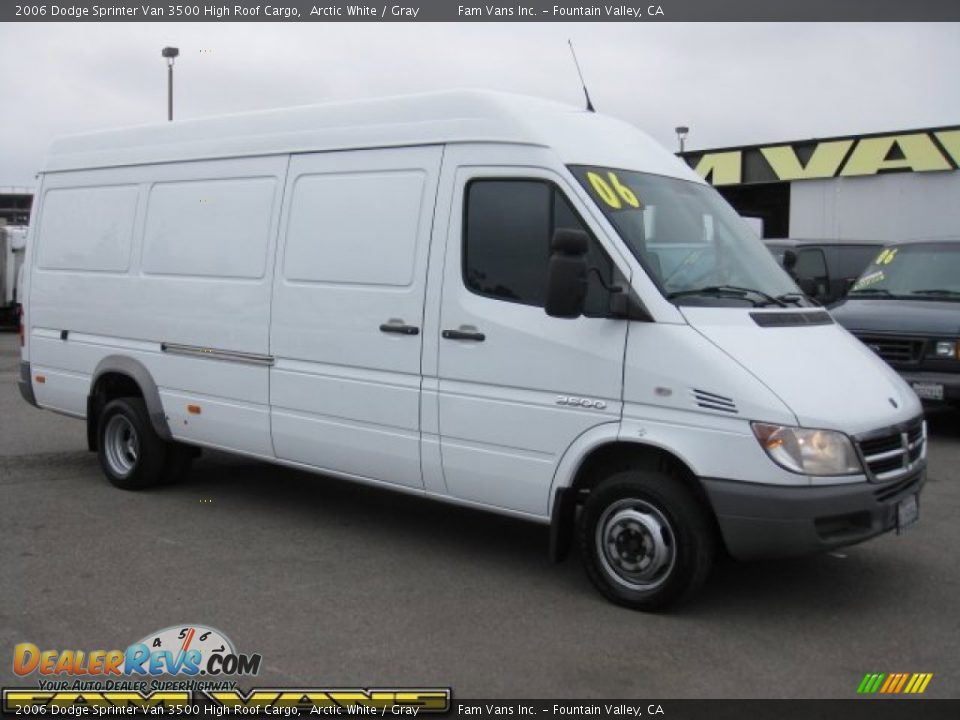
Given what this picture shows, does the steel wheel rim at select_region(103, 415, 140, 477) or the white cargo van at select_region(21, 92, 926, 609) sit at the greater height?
the white cargo van at select_region(21, 92, 926, 609)

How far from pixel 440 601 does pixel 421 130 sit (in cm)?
269

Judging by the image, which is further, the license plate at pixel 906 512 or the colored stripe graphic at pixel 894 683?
the license plate at pixel 906 512

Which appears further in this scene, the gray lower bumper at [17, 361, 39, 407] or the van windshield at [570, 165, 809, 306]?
the gray lower bumper at [17, 361, 39, 407]

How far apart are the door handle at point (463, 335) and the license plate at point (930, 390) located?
5994 millimetres

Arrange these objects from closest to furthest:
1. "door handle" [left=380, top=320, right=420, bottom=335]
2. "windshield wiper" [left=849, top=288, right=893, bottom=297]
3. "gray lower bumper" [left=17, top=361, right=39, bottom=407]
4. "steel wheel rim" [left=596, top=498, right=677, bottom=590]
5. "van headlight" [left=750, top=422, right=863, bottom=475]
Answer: "van headlight" [left=750, top=422, right=863, bottom=475]
"steel wheel rim" [left=596, top=498, right=677, bottom=590]
"door handle" [left=380, top=320, right=420, bottom=335]
"gray lower bumper" [left=17, top=361, right=39, bottom=407]
"windshield wiper" [left=849, top=288, right=893, bottom=297]

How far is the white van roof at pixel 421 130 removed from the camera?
557 cm

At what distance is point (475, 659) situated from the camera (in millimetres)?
4500

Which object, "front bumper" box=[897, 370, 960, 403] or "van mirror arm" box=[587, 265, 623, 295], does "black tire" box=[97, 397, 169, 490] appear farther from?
"front bumper" box=[897, 370, 960, 403]

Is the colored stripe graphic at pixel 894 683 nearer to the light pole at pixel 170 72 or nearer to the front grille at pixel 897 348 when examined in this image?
the front grille at pixel 897 348

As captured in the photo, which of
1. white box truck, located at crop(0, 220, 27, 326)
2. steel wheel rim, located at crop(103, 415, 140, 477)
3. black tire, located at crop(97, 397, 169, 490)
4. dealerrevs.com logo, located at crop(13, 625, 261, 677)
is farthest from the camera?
white box truck, located at crop(0, 220, 27, 326)

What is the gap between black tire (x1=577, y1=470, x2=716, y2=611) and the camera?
4.92m

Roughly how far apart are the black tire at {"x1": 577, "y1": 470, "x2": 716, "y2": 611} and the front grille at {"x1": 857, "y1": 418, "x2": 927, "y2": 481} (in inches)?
32.3

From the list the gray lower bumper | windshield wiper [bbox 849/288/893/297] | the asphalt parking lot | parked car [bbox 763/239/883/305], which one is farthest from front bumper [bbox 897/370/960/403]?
the gray lower bumper

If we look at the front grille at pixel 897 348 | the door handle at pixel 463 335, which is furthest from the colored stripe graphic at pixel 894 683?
the front grille at pixel 897 348
